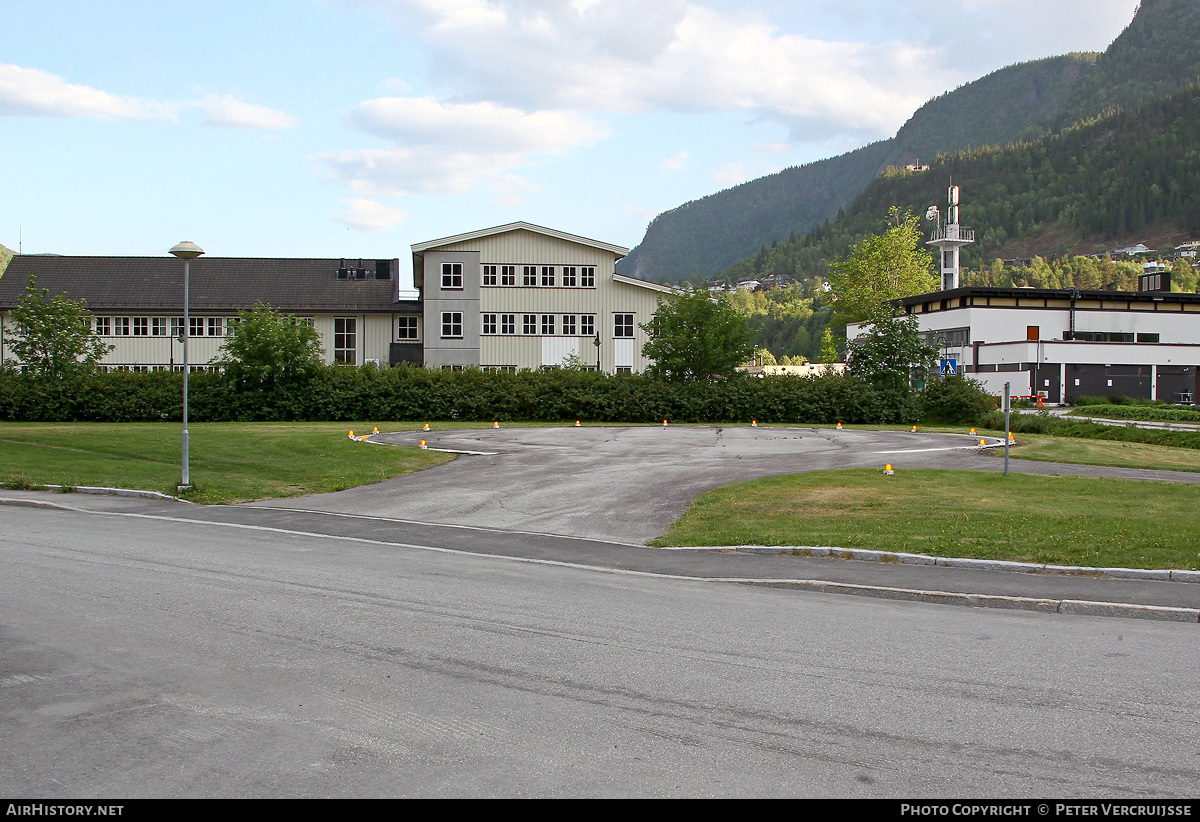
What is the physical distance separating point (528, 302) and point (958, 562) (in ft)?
156

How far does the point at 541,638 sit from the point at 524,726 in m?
2.17

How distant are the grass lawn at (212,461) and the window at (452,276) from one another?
2625cm

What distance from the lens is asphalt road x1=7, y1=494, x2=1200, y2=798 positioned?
4852mm

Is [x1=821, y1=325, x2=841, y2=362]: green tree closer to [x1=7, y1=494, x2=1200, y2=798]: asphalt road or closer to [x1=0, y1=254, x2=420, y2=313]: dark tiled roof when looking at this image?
[x1=0, y1=254, x2=420, y2=313]: dark tiled roof

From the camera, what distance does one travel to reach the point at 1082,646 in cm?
768

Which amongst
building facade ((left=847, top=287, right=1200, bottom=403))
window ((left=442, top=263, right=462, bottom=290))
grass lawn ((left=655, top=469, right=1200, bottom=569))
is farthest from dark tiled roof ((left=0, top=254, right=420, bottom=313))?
grass lawn ((left=655, top=469, right=1200, bottom=569))

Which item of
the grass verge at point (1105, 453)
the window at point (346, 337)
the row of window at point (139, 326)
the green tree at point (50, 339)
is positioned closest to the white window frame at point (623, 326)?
the window at point (346, 337)

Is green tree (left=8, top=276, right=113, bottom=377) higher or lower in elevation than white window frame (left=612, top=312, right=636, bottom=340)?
lower

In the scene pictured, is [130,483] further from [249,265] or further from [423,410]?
[249,265]


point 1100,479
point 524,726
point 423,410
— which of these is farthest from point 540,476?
point 423,410

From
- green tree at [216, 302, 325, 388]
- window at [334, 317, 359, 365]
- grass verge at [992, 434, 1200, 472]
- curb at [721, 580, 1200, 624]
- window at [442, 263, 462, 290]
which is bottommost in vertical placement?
curb at [721, 580, 1200, 624]

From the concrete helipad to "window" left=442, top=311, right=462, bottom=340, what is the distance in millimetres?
22338

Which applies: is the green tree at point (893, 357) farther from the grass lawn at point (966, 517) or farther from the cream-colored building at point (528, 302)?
the grass lawn at point (966, 517)

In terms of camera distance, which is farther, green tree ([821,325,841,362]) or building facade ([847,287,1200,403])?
green tree ([821,325,841,362])
